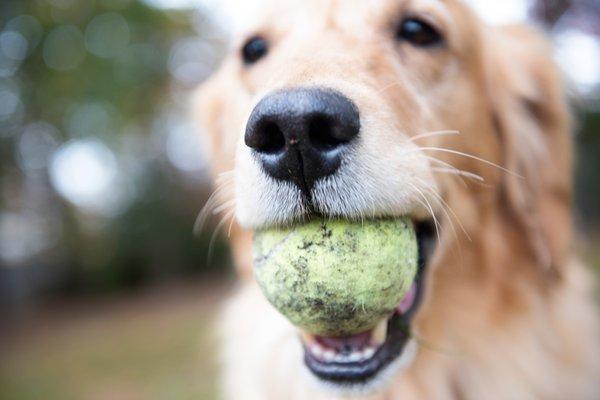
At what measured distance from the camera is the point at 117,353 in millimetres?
7938

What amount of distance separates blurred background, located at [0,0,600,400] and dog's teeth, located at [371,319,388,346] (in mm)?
3381

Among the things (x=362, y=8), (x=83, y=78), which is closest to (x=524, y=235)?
(x=362, y=8)

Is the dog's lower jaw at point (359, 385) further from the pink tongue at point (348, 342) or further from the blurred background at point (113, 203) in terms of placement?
the blurred background at point (113, 203)

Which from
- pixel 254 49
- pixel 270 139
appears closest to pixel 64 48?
pixel 254 49

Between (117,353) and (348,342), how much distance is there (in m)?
7.05

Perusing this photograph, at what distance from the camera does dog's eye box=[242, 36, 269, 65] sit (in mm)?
2617

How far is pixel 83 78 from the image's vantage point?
1001cm

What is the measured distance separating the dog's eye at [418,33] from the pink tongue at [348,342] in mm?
1376

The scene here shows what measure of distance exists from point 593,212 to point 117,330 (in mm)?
11864

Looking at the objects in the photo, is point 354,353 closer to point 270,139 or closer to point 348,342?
point 348,342

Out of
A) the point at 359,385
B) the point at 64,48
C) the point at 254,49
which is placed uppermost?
the point at 64,48

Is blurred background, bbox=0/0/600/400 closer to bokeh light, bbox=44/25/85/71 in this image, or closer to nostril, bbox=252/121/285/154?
bokeh light, bbox=44/25/85/71

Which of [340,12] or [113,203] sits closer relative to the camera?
[340,12]

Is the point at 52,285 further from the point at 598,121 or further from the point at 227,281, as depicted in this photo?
the point at 598,121
